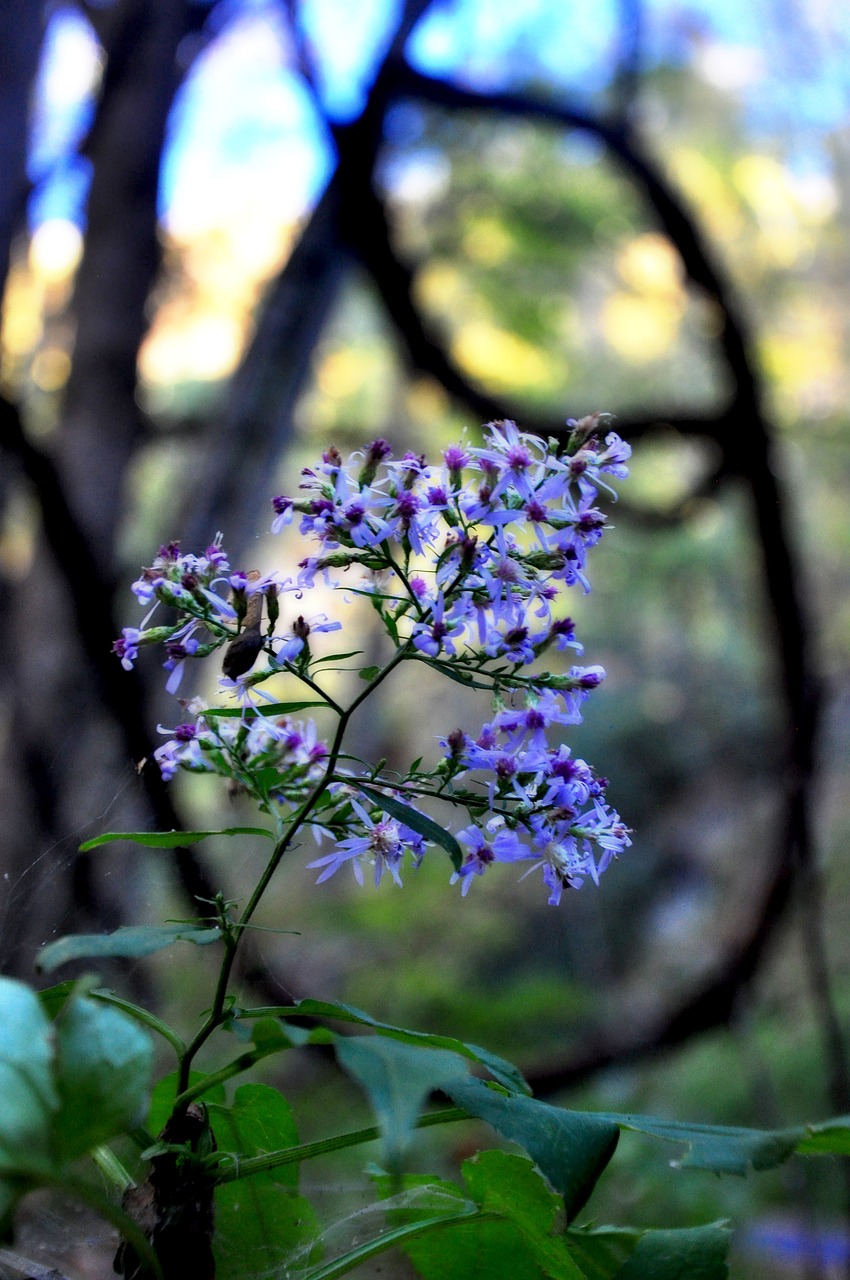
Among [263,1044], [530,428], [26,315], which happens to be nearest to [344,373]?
[26,315]

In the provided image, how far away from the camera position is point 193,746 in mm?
733

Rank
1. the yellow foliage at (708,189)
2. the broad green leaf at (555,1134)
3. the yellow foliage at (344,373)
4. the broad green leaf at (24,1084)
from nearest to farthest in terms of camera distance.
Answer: the broad green leaf at (24,1084) < the broad green leaf at (555,1134) < the yellow foliage at (708,189) < the yellow foliage at (344,373)

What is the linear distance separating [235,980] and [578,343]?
13937 millimetres

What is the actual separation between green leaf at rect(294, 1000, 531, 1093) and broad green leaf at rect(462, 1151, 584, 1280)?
0.05m

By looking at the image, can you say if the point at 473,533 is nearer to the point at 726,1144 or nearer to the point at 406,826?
the point at 406,826

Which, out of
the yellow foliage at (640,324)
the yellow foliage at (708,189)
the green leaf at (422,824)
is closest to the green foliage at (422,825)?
the green leaf at (422,824)

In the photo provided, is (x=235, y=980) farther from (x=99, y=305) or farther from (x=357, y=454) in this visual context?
(x=99, y=305)

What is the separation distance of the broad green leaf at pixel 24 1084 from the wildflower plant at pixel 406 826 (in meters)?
0.04

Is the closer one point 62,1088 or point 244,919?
point 62,1088

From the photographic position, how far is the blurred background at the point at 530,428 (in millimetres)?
2762

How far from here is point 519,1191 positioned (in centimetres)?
66

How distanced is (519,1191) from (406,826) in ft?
0.79

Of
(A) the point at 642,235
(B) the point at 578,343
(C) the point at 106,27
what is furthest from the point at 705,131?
(C) the point at 106,27

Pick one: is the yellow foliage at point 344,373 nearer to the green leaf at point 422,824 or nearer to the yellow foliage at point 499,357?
the yellow foliage at point 499,357
